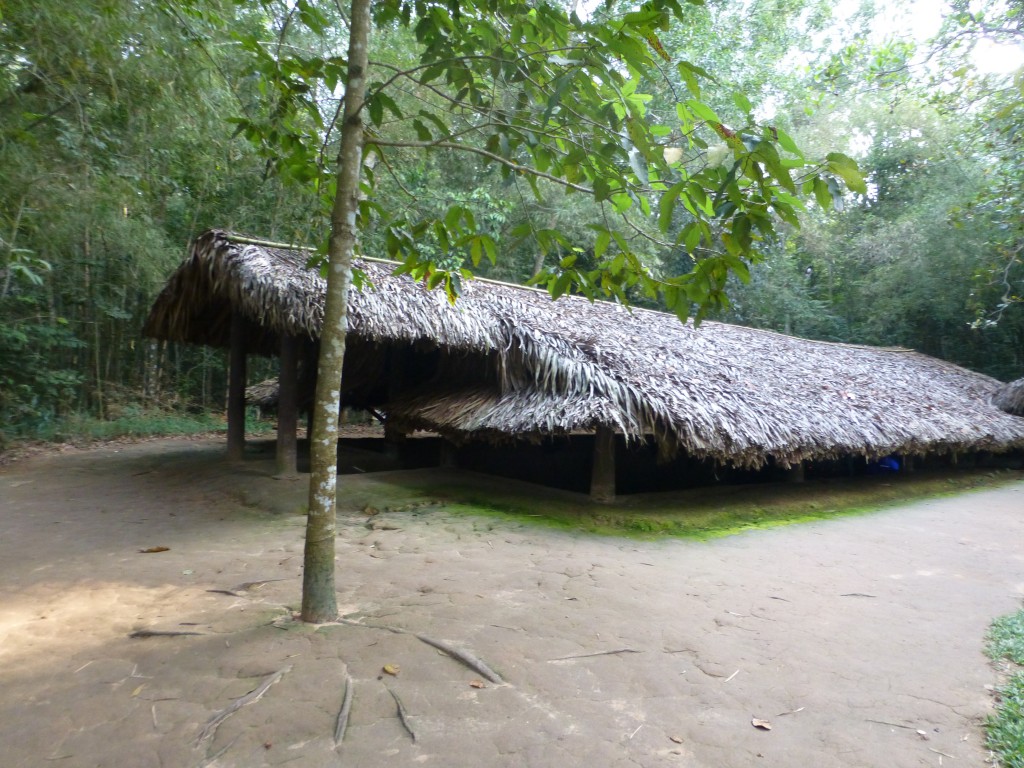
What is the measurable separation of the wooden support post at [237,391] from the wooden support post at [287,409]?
894 millimetres

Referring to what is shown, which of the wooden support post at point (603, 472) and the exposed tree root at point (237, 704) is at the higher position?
the wooden support post at point (603, 472)

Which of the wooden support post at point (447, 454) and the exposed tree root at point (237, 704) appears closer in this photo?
the exposed tree root at point (237, 704)

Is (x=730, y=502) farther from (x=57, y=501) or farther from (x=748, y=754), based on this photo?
(x=57, y=501)

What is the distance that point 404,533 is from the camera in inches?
212

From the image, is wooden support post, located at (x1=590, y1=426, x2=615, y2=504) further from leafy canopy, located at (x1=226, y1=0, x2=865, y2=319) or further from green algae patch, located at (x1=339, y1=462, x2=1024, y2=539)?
leafy canopy, located at (x1=226, y1=0, x2=865, y2=319)

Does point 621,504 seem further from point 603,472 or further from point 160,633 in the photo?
point 160,633

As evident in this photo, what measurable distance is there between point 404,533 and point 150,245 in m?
6.67

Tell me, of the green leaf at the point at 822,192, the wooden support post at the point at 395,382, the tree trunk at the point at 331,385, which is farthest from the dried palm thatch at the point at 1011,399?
the tree trunk at the point at 331,385

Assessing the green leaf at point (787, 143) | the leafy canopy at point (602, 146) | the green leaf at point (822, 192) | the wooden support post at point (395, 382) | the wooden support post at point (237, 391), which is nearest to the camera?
the green leaf at point (787, 143)

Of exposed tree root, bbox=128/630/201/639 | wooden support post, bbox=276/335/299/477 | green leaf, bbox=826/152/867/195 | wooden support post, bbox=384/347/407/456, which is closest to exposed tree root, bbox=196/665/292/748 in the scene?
exposed tree root, bbox=128/630/201/639

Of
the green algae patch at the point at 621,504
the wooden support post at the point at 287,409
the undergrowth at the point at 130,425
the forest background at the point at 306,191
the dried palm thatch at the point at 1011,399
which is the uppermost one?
the forest background at the point at 306,191

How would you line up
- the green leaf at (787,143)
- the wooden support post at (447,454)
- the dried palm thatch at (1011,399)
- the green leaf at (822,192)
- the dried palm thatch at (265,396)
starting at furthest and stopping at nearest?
1. the dried palm thatch at (1011,399)
2. the dried palm thatch at (265,396)
3. the wooden support post at (447,454)
4. the green leaf at (822,192)
5. the green leaf at (787,143)

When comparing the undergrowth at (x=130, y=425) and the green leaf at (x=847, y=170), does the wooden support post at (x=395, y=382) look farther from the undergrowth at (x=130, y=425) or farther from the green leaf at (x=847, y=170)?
the green leaf at (x=847, y=170)

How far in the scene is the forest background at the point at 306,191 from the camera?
5805 millimetres
